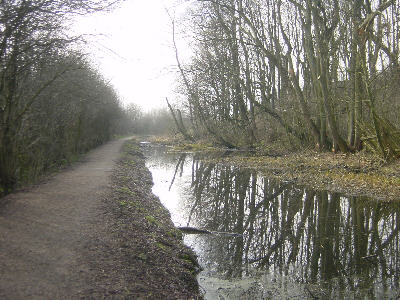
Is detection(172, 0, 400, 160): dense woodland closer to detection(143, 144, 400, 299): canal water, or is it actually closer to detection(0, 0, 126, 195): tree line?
detection(143, 144, 400, 299): canal water

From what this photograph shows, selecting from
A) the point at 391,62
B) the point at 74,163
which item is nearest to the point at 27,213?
the point at 74,163

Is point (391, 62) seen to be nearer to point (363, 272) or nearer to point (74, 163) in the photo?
point (363, 272)

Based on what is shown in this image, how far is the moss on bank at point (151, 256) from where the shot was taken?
4.86m

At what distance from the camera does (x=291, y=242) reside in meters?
7.80

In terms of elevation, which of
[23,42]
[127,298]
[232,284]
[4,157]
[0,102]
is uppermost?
[23,42]

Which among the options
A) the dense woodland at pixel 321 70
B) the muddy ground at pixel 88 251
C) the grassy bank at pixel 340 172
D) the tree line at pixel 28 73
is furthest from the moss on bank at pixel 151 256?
the dense woodland at pixel 321 70

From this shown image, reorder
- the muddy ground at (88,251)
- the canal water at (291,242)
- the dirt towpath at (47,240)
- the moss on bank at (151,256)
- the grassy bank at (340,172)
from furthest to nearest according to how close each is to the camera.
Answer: the grassy bank at (340,172), the canal water at (291,242), the moss on bank at (151,256), the muddy ground at (88,251), the dirt towpath at (47,240)

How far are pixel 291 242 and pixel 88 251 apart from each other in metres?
4.11

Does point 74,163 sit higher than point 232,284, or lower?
higher

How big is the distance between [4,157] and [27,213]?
216 cm

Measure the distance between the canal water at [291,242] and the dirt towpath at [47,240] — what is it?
1953 millimetres

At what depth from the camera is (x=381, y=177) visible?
498 inches

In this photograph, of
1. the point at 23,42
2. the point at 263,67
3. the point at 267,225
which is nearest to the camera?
the point at 23,42

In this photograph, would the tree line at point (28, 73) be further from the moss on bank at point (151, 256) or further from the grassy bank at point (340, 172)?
the grassy bank at point (340, 172)
